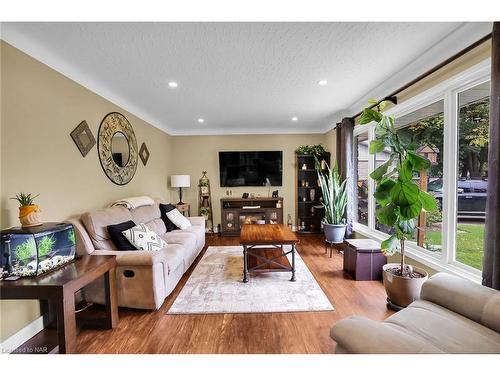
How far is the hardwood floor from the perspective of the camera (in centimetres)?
173

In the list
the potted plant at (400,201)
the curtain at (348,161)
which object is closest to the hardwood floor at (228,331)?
the potted plant at (400,201)

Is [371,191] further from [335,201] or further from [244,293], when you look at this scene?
[244,293]

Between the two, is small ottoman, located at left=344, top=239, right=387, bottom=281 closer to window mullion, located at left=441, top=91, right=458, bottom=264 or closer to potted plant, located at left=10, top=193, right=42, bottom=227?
window mullion, located at left=441, top=91, right=458, bottom=264

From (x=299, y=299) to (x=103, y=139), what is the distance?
10.2ft

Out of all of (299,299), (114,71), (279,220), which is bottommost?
(299,299)

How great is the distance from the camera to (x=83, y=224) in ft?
7.68

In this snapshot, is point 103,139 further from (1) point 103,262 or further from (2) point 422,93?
(2) point 422,93

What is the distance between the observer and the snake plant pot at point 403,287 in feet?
6.87

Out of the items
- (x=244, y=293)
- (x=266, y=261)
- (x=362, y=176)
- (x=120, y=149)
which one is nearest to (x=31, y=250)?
(x=244, y=293)

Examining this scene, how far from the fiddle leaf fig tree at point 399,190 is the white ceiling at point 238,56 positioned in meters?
0.65

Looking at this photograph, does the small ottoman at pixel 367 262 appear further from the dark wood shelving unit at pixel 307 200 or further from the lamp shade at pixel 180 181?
the lamp shade at pixel 180 181

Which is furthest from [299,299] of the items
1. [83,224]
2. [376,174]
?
[83,224]

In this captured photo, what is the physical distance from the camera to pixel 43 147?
2047mm

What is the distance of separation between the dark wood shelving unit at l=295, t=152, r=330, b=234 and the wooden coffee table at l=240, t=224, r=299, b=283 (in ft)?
6.96
